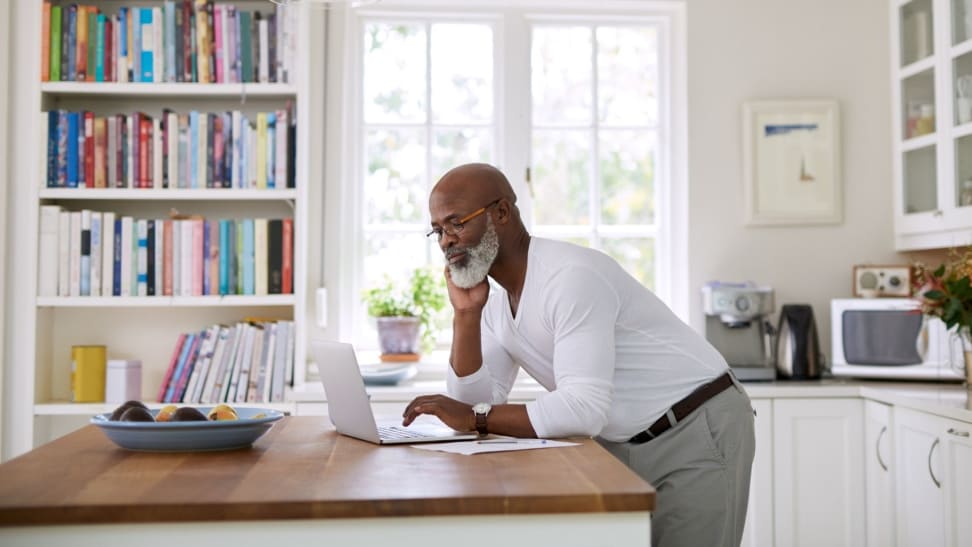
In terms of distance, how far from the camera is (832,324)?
391 cm

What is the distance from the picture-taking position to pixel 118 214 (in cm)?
396

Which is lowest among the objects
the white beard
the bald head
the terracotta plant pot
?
the terracotta plant pot

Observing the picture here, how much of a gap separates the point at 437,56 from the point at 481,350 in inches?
87.4

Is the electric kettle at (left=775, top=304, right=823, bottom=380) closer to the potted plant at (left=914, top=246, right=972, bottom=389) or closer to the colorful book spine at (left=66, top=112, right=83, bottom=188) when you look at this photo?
the potted plant at (left=914, top=246, right=972, bottom=389)

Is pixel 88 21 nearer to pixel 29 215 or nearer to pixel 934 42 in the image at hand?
pixel 29 215

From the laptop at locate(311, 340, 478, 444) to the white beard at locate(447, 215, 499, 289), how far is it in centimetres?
33

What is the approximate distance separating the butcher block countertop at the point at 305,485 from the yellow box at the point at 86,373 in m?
1.92

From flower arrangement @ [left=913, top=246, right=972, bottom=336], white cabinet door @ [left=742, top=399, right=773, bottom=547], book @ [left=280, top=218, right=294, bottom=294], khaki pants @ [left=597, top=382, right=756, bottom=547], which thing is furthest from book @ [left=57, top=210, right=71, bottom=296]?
flower arrangement @ [left=913, top=246, right=972, bottom=336]

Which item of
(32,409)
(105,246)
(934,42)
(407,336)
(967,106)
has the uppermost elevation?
(934,42)

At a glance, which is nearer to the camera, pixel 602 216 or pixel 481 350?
pixel 481 350

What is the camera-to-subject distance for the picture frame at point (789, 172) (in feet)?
13.6

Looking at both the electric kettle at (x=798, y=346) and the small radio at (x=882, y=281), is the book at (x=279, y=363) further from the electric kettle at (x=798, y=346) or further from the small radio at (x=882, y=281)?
the small radio at (x=882, y=281)

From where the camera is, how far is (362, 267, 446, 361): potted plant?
394cm

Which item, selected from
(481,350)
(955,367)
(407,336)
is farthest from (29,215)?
(955,367)
